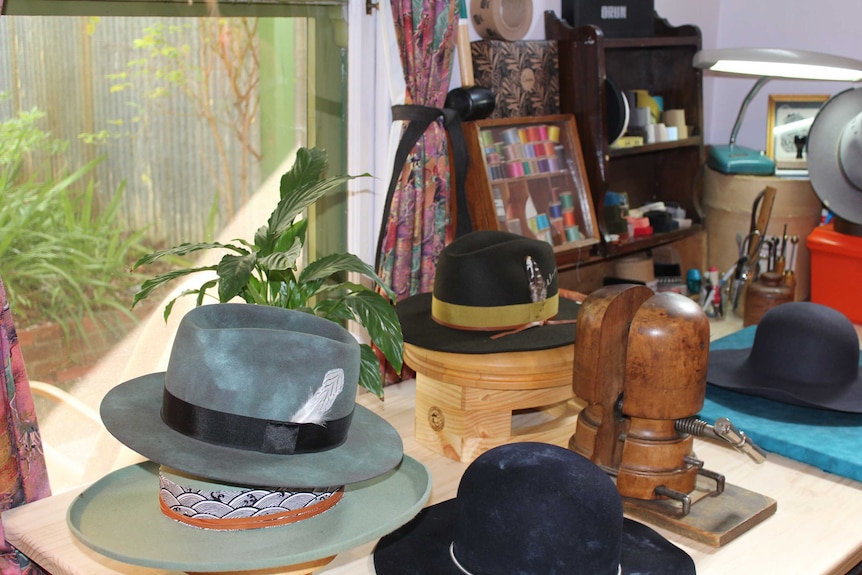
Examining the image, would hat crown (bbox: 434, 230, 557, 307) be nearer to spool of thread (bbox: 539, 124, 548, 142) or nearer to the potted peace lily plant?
the potted peace lily plant

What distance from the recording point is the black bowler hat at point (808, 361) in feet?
6.35

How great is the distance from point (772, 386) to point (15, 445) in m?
1.42

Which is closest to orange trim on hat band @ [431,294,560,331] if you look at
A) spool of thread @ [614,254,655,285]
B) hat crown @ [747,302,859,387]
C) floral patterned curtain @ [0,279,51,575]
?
hat crown @ [747,302,859,387]

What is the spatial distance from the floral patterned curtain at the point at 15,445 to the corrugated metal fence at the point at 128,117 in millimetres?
491

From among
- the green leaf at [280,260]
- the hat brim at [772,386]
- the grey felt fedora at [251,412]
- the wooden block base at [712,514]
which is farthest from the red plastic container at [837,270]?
the grey felt fedora at [251,412]

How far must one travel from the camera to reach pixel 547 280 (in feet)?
6.25

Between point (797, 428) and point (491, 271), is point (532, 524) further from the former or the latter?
point (797, 428)

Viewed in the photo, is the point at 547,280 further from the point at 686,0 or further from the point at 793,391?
the point at 686,0

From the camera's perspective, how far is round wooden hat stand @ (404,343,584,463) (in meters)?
1.77

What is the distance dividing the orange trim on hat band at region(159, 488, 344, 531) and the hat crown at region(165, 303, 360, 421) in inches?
6.2

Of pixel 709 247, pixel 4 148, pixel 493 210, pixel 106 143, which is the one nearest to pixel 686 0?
pixel 709 247

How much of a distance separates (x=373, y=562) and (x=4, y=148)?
1088mm

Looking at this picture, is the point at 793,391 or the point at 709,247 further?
the point at 709,247

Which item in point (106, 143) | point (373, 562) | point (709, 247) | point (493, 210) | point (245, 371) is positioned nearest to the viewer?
point (245, 371)
